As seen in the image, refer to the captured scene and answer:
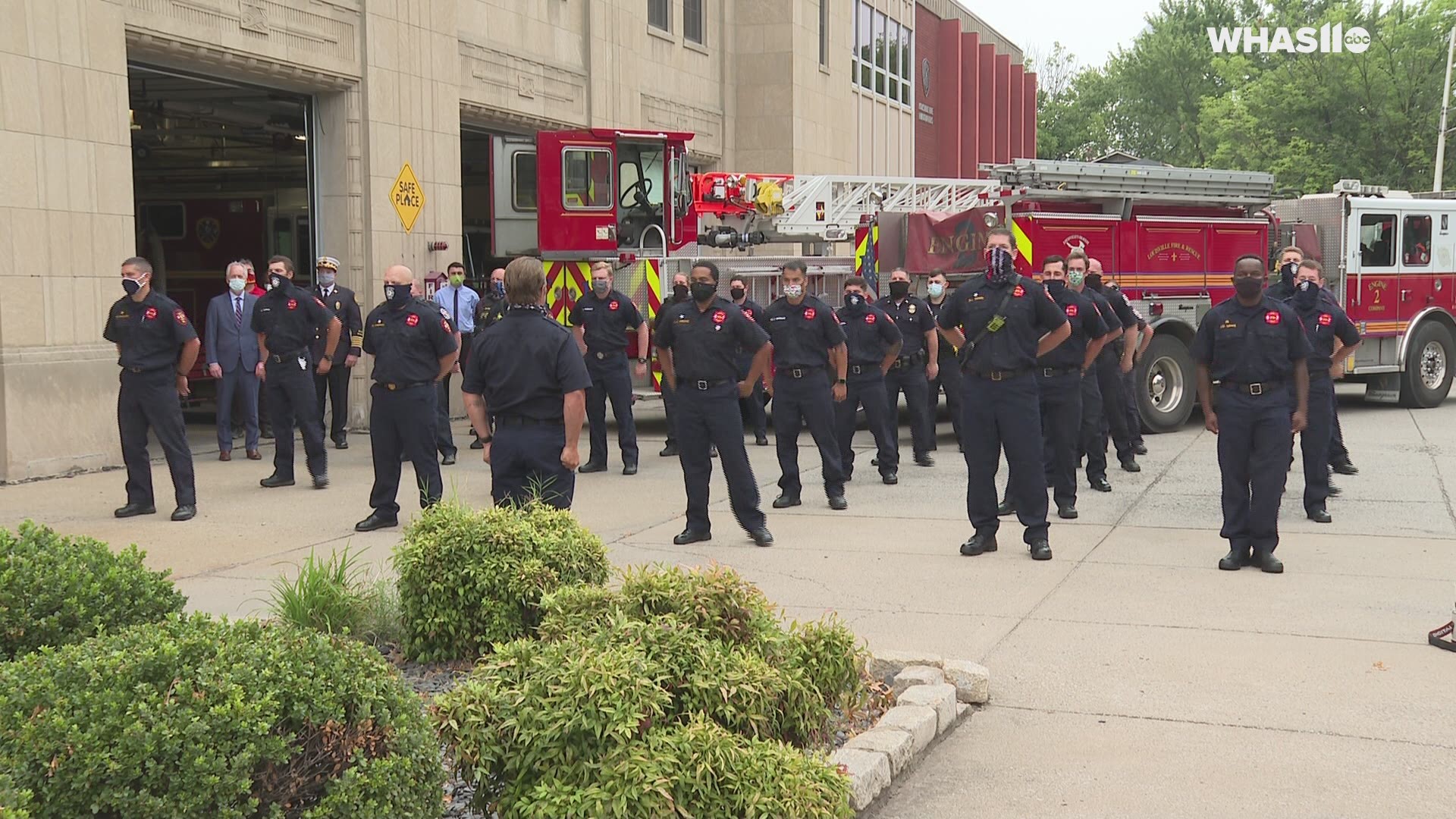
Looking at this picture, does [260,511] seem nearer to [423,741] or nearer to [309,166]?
[309,166]

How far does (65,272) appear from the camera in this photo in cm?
1209

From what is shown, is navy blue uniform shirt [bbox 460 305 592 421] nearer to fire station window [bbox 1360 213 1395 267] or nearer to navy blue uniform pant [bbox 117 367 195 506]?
navy blue uniform pant [bbox 117 367 195 506]

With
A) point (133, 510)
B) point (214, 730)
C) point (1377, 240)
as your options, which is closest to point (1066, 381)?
point (133, 510)

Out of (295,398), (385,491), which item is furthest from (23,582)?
(295,398)

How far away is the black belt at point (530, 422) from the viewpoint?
697 centimetres

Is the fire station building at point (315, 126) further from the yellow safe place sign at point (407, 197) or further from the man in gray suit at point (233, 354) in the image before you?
the man in gray suit at point (233, 354)

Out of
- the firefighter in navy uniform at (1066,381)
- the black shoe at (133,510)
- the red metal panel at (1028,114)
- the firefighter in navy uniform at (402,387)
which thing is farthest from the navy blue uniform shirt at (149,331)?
the red metal panel at (1028,114)

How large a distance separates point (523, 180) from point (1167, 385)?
8.07 m

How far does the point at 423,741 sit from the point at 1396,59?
161ft

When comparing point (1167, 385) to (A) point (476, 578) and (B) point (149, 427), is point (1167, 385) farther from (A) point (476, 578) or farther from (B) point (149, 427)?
(A) point (476, 578)

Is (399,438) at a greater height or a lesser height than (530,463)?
lesser

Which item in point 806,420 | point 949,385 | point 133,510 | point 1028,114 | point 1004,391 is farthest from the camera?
point 1028,114

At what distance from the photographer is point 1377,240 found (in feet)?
56.0

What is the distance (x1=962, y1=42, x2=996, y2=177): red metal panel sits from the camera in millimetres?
41906
